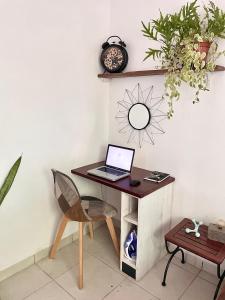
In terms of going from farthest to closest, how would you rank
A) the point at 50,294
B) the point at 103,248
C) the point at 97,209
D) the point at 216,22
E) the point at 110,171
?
1. the point at 103,248
2. the point at 110,171
3. the point at 97,209
4. the point at 50,294
5. the point at 216,22

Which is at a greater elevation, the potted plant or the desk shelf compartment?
the potted plant

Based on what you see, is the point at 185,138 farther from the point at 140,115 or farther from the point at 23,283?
the point at 23,283

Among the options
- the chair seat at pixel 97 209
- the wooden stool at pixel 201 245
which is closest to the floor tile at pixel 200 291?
the wooden stool at pixel 201 245

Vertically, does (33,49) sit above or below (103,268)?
above

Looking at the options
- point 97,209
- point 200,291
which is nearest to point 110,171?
point 97,209

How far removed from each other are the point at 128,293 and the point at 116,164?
978 millimetres

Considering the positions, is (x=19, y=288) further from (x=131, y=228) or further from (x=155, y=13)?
(x=155, y=13)

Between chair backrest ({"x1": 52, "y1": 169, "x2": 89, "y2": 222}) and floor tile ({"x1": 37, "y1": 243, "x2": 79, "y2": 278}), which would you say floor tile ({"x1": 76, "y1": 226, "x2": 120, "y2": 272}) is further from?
chair backrest ({"x1": 52, "y1": 169, "x2": 89, "y2": 222})

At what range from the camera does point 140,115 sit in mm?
2139

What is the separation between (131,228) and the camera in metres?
1.92

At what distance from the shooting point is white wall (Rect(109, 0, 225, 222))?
5.68ft

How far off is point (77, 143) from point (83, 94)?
0.44 meters

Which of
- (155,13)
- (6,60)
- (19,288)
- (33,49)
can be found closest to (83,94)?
(33,49)

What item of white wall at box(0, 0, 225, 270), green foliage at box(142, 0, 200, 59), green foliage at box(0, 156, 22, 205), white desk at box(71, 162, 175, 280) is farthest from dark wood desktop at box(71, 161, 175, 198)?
green foliage at box(142, 0, 200, 59)
